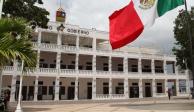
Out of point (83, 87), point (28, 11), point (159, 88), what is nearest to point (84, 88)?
point (83, 87)

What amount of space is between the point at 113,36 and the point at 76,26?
3084 centimetres

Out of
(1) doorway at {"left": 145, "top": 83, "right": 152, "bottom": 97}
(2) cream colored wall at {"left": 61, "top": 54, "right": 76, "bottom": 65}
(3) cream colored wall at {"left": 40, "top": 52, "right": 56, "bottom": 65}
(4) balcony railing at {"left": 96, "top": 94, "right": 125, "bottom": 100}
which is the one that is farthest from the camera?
(1) doorway at {"left": 145, "top": 83, "right": 152, "bottom": 97}

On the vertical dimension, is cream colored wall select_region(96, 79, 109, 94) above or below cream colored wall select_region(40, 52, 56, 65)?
below

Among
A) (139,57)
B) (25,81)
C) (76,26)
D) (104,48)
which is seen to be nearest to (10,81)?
(25,81)

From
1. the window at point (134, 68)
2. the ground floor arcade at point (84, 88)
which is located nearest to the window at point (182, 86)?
the ground floor arcade at point (84, 88)

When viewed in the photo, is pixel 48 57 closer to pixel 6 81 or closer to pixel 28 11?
pixel 6 81

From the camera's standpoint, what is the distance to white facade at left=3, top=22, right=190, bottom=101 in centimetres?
3844

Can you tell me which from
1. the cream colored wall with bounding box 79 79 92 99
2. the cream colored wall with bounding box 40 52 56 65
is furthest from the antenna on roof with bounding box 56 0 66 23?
the cream colored wall with bounding box 79 79 92 99

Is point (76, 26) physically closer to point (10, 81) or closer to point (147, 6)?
point (10, 81)

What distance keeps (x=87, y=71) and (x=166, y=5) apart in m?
32.1

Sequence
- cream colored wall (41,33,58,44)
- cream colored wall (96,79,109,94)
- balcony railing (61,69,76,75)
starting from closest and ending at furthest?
balcony railing (61,69,76,75), cream colored wall (41,33,58,44), cream colored wall (96,79,109,94)

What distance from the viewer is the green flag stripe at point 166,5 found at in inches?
374

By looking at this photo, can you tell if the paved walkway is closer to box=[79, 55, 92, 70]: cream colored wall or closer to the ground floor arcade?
the ground floor arcade

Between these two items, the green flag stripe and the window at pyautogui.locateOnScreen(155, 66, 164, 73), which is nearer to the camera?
the green flag stripe
